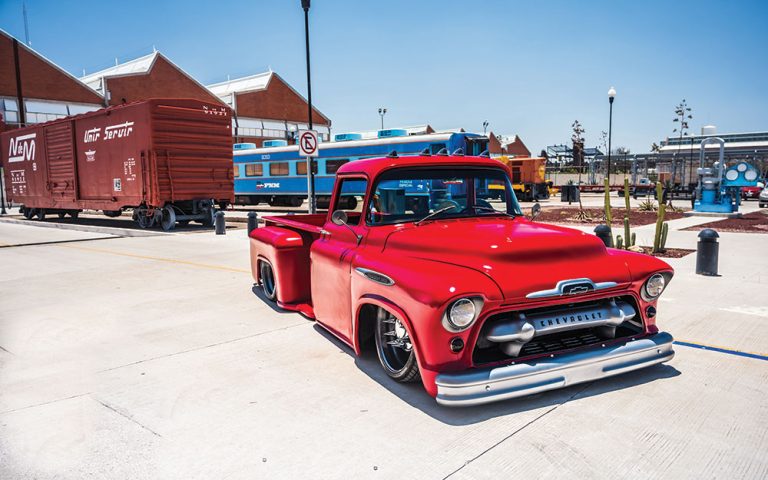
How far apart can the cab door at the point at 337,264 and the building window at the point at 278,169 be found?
23.4 meters

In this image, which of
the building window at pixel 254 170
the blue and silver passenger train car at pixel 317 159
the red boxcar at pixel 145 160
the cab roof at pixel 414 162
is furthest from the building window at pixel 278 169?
the cab roof at pixel 414 162

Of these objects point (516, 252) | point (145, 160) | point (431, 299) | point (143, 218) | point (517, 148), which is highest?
point (517, 148)

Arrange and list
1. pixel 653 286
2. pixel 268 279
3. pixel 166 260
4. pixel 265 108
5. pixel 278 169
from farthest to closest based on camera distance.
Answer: pixel 265 108, pixel 278 169, pixel 166 260, pixel 268 279, pixel 653 286

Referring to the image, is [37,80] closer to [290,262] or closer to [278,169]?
[278,169]

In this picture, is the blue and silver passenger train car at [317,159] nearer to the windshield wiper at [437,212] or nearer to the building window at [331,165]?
the building window at [331,165]

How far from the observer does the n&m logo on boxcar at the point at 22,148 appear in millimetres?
20797

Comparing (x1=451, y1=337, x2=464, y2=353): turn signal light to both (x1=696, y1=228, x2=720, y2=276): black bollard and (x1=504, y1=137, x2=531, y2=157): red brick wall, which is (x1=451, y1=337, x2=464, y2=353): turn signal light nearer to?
(x1=696, y1=228, x2=720, y2=276): black bollard

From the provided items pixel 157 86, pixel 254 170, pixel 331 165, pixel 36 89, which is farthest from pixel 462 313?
pixel 157 86

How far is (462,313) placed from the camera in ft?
10.4

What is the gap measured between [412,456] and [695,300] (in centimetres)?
497

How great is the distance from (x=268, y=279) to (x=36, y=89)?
4024 centimetres

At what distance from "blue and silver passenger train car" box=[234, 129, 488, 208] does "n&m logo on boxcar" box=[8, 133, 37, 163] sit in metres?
11.0

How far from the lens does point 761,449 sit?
9.59ft

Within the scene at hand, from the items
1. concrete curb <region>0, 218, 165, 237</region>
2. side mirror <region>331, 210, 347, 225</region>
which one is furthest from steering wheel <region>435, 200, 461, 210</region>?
concrete curb <region>0, 218, 165, 237</region>
